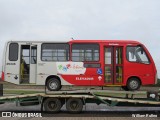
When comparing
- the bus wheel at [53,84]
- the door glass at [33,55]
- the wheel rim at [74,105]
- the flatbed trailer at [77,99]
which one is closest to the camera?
the flatbed trailer at [77,99]

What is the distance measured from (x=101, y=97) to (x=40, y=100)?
2.77 m

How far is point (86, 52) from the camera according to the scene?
59.6 ft

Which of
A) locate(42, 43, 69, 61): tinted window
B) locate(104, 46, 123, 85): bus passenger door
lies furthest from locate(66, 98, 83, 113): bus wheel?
locate(42, 43, 69, 61): tinted window

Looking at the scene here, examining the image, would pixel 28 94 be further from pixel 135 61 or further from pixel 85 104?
pixel 135 61

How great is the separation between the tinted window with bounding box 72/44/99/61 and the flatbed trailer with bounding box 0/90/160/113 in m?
1.81

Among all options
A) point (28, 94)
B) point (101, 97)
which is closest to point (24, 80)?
point (28, 94)

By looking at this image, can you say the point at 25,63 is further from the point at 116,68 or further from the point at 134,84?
the point at 134,84

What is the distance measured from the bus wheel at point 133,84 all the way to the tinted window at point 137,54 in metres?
0.92

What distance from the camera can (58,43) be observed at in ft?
60.1

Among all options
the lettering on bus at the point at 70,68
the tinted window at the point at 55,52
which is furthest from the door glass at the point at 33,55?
the lettering on bus at the point at 70,68

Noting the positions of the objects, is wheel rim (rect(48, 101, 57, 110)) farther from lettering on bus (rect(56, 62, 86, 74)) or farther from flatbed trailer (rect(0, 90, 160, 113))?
lettering on bus (rect(56, 62, 86, 74))

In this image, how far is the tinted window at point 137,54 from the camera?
1814cm

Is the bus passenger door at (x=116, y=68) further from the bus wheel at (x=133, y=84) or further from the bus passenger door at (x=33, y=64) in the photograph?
the bus passenger door at (x=33, y=64)

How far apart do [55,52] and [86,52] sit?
1.50 m
